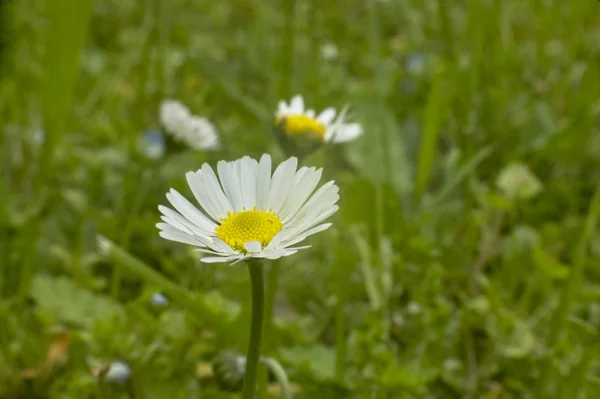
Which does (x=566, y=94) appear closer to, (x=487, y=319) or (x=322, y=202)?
(x=487, y=319)

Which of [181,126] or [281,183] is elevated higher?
[181,126]

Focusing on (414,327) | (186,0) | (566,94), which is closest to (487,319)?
(414,327)

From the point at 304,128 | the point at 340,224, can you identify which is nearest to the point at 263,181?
the point at 304,128

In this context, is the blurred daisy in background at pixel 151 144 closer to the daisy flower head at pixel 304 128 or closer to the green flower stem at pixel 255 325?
the daisy flower head at pixel 304 128

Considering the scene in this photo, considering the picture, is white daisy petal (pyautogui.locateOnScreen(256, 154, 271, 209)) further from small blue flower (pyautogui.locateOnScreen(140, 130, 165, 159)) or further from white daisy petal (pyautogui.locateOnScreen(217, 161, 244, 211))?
small blue flower (pyautogui.locateOnScreen(140, 130, 165, 159))

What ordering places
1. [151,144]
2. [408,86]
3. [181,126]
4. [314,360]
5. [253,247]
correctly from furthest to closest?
[408,86] < [151,144] < [181,126] < [314,360] < [253,247]

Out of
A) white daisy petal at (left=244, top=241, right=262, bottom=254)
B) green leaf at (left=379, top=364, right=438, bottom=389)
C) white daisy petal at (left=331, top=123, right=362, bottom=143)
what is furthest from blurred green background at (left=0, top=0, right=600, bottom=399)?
white daisy petal at (left=244, top=241, right=262, bottom=254)

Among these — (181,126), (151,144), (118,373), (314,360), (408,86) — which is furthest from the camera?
(408,86)

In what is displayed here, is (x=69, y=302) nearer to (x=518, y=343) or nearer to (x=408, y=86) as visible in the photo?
(x=518, y=343)
